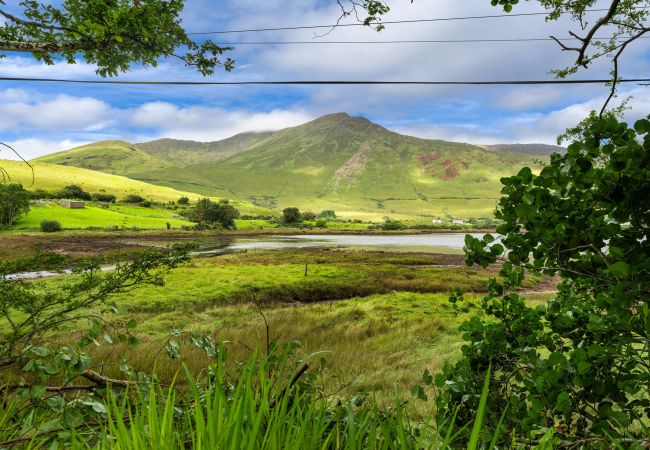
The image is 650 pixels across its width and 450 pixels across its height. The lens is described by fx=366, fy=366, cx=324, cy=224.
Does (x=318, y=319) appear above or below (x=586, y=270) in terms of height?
below

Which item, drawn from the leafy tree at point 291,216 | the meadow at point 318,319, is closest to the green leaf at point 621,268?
the meadow at point 318,319

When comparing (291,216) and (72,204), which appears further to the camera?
(291,216)

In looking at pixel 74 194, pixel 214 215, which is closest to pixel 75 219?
pixel 214 215

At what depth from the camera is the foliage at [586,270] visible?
210 cm

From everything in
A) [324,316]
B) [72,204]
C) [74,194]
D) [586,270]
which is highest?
[74,194]

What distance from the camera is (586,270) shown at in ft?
8.86

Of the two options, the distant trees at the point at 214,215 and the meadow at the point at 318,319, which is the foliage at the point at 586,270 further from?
the distant trees at the point at 214,215

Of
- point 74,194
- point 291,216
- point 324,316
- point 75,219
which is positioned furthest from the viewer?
point 291,216

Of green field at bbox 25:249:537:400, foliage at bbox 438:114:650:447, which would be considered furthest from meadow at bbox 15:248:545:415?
foliage at bbox 438:114:650:447

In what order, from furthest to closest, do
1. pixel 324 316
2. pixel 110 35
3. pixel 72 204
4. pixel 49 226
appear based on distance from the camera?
pixel 72 204, pixel 49 226, pixel 324 316, pixel 110 35

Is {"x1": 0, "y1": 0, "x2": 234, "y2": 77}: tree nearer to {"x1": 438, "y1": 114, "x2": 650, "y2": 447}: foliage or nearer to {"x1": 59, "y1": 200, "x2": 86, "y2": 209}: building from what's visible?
{"x1": 438, "y1": 114, "x2": 650, "y2": 447}: foliage

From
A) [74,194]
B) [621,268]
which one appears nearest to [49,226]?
[74,194]

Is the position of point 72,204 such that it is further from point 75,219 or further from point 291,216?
point 291,216

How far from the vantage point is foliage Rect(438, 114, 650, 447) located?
2102 millimetres
